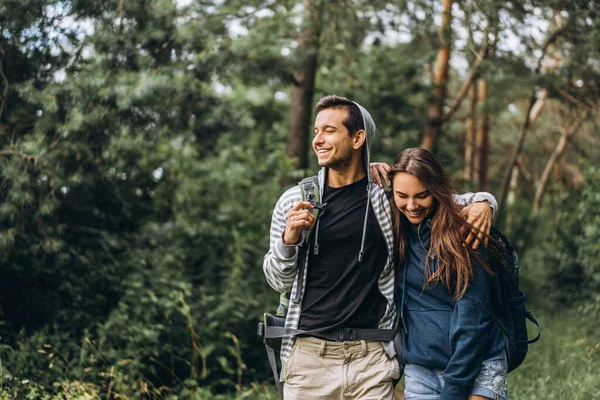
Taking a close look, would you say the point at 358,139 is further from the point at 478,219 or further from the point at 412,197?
the point at 478,219

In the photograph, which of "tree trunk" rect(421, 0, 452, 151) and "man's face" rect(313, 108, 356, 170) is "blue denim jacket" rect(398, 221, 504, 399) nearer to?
"man's face" rect(313, 108, 356, 170)

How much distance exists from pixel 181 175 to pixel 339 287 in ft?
22.2

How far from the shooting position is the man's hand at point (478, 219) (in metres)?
3.32

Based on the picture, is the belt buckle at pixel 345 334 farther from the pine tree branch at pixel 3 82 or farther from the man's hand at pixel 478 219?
the pine tree branch at pixel 3 82

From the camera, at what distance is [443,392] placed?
10.5 ft

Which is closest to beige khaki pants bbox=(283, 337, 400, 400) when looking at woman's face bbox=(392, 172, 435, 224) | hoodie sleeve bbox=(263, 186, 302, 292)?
hoodie sleeve bbox=(263, 186, 302, 292)

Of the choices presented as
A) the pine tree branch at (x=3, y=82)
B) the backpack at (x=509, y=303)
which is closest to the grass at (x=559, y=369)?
the backpack at (x=509, y=303)

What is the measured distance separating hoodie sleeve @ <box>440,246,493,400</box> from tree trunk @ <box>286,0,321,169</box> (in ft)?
24.2

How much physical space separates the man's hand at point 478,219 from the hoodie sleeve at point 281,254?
876 mm

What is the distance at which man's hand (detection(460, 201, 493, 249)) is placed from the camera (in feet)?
10.9

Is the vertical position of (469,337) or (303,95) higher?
(303,95)

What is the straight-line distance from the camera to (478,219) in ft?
11.1

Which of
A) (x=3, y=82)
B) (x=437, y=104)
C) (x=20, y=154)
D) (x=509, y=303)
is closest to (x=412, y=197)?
(x=509, y=303)

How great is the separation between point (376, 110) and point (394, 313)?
10.0m
